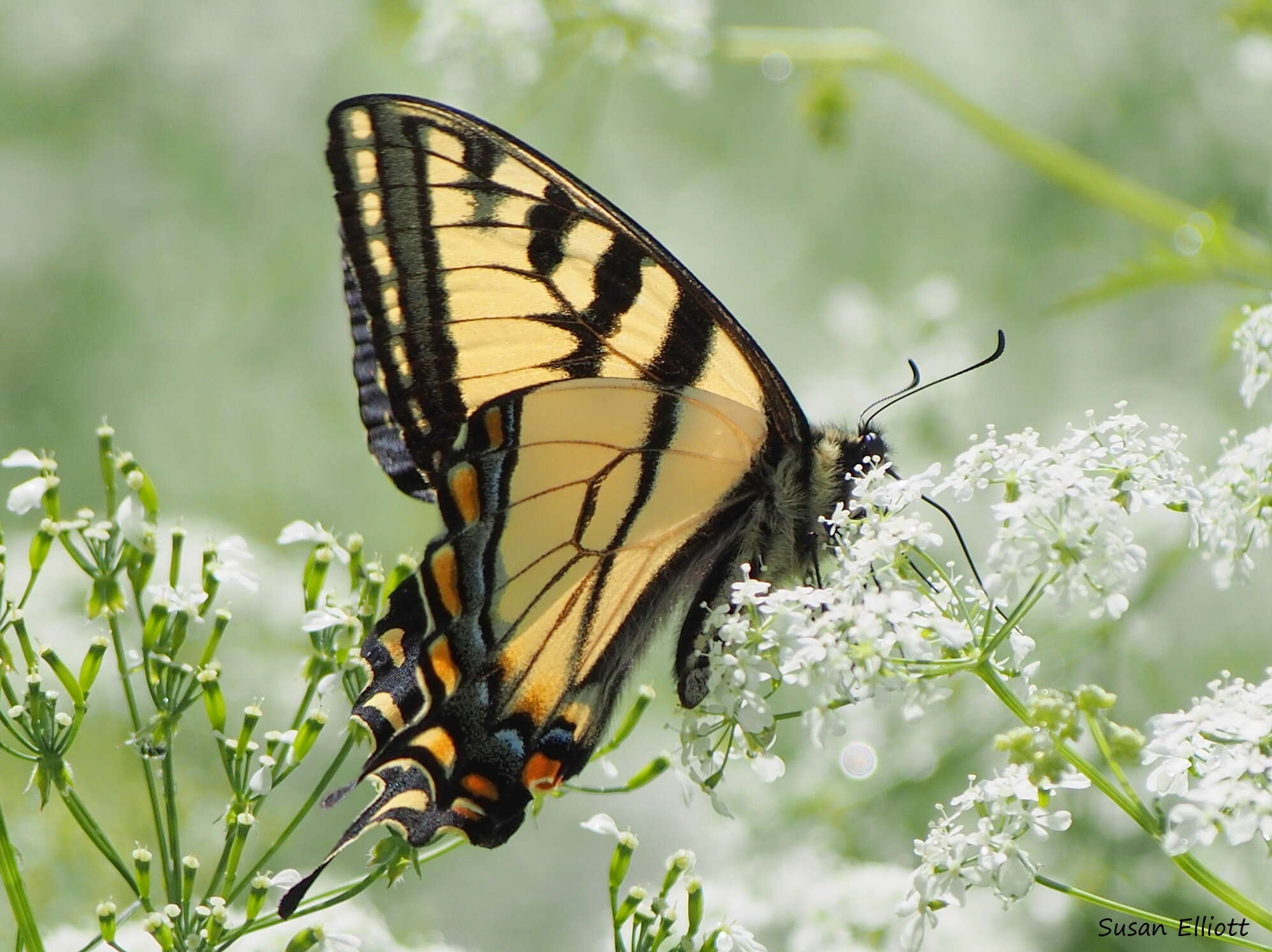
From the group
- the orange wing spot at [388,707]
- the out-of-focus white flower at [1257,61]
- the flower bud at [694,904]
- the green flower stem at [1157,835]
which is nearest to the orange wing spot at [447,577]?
the orange wing spot at [388,707]

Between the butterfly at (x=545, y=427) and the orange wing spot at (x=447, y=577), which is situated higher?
the butterfly at (x=545, y=427)

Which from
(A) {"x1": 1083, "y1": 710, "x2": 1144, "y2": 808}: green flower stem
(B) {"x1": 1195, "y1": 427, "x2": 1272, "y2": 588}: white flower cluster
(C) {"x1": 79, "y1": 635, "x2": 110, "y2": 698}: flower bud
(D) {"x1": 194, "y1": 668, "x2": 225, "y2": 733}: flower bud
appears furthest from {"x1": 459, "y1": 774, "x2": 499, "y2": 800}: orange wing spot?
(B) {"x1": 1195, "y1": 427, "x2": 1272, "y2": 588}: white flower cluster

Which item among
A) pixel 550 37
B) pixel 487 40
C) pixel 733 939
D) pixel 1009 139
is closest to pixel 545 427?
pixel 733 939

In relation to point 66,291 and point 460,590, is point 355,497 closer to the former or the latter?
point 66,291

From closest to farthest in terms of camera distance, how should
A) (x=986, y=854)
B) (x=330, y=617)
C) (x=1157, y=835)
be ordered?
(x=1157, y=835), (x=986, y=854), (x=330, y=617)

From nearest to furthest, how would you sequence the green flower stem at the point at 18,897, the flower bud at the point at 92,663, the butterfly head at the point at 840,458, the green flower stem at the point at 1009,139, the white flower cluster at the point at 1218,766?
the white flower cluster at the point at 1218,766
the green flower stem at the point at 18,897
the flower bud at the point at 92,663
the butterfly head at the point at 840,458
the green flower stem at the point at 1009,139

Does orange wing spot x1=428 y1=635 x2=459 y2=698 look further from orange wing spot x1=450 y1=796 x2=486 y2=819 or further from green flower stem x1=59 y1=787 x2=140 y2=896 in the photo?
green flower stem x1=59 y1=787 x2=140 y2=896

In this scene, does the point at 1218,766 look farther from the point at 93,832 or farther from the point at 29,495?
the point at 29,495

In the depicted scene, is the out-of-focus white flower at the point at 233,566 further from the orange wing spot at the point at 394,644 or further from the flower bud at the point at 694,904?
the flower bud at the point at 694,904
